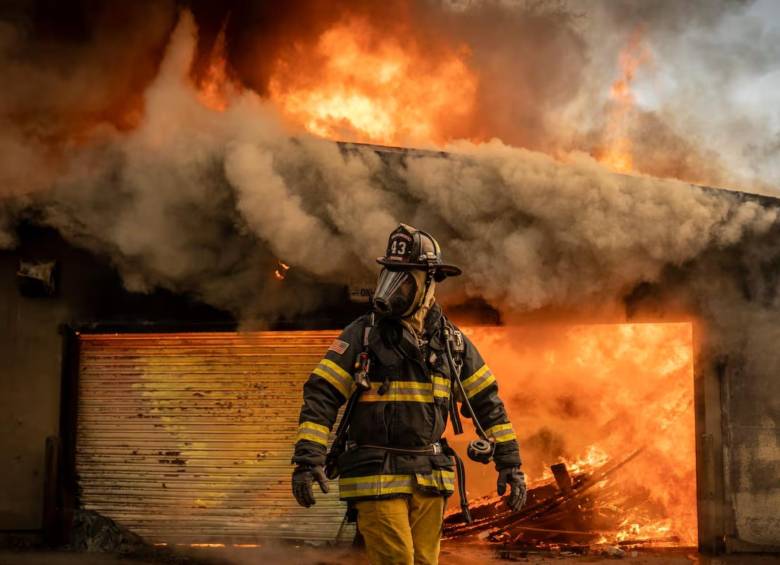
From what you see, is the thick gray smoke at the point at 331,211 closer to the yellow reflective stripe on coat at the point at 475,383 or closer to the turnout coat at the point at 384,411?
the yellow reflective stripe on coat at the point at 475,383

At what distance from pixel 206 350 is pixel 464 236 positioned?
2652mm

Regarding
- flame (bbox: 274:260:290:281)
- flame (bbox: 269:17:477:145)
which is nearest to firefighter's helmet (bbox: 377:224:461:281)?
flame (bbox: 274:260:290:281)

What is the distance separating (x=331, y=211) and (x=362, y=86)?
2426mm

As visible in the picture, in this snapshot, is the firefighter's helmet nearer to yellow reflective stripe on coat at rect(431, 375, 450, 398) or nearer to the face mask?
the face mask

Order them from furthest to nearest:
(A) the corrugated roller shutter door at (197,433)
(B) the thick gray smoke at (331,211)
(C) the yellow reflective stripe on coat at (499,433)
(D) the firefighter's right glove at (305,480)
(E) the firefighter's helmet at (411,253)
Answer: (A) the corrugated roller shutter door at (197,433) < (B) the thick gray smoke at (331,211) < (C) the yellow reflective stripe on coat at (499,433) < (E) the firefighter's helmet at (411,253) < (D) the firefighter's right glove at (305,480)

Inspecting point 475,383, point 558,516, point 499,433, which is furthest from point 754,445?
point 475,383

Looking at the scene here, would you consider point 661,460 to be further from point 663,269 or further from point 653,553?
point 663,269

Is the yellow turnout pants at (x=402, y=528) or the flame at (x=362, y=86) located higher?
the flame at (x=362, y=86)

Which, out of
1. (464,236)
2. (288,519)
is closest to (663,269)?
(464,236)

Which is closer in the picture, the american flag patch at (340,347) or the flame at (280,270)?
the american flag patch at (340,347)

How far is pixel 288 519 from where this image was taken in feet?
27.0

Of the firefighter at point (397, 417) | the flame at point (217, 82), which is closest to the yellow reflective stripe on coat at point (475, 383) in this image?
the firefighter at point (397, 417)

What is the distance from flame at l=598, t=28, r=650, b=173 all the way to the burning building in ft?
10.7

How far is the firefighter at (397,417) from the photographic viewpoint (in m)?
4.31
